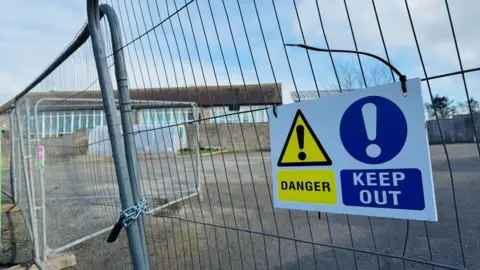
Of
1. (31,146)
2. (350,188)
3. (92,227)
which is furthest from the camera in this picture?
(31,146)

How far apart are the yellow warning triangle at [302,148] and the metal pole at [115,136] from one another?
45.3 inches

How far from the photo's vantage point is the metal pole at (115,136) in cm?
206

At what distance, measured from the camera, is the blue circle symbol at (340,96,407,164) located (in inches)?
40.4

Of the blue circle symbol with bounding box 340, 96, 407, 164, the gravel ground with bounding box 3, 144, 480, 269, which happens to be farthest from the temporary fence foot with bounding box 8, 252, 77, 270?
the blue circle symbol with bounding box 340, 96, 407, 164

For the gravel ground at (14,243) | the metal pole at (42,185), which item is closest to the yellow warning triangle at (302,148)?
the metal pole at (42,185)

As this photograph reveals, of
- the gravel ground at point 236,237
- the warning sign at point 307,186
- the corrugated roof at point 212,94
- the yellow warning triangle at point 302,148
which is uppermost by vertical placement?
the corrugated roof at point 212,94

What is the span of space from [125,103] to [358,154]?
4.86ft

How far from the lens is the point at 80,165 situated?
3.70 metres

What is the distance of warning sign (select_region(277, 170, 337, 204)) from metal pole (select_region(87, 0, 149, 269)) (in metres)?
1.10

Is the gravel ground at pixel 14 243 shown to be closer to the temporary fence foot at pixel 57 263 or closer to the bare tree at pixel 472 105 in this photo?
the temporary fence foot at pixel 57 263

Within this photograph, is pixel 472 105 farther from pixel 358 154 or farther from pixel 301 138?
pixel 301 138

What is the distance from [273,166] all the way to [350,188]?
35 centimetres

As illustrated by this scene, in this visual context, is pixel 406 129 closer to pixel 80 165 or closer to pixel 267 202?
pixel 80 165

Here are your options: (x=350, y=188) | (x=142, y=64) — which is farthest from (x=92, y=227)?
(x=350, y=188)
